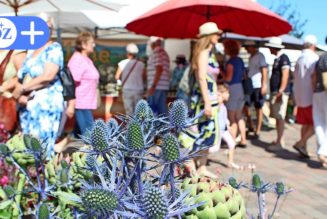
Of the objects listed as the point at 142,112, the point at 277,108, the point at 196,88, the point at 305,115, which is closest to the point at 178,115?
the point at 142,112

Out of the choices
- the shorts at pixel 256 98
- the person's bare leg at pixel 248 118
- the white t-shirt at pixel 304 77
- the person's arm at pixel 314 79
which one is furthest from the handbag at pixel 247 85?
the person's arm at pixel 314 79

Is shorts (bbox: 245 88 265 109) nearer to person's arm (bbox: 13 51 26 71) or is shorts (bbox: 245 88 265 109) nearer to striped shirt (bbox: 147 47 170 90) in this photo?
striped shirt (bbox: 147 47 170 90)

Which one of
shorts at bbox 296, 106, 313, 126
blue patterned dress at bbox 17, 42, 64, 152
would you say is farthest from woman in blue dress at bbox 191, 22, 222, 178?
shorts at bbox 296, 106, 313, 126

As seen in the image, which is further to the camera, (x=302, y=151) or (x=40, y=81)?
(x=302, y=151)

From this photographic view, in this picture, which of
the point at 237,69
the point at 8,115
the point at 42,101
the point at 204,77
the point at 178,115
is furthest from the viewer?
the point at 237,69

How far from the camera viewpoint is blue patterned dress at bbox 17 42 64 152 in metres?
3.83

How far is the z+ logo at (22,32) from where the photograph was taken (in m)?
2.20

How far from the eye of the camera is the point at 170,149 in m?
1.20

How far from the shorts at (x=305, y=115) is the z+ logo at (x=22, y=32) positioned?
5494mm

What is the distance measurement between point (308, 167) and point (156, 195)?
614cm

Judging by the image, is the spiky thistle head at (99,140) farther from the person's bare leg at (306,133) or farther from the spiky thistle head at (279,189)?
the person's bare leg at (306,133)

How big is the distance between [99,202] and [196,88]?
428 centimetres

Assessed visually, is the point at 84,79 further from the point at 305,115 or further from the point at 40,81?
the point at 305,115

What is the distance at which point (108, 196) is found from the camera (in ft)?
3.63
